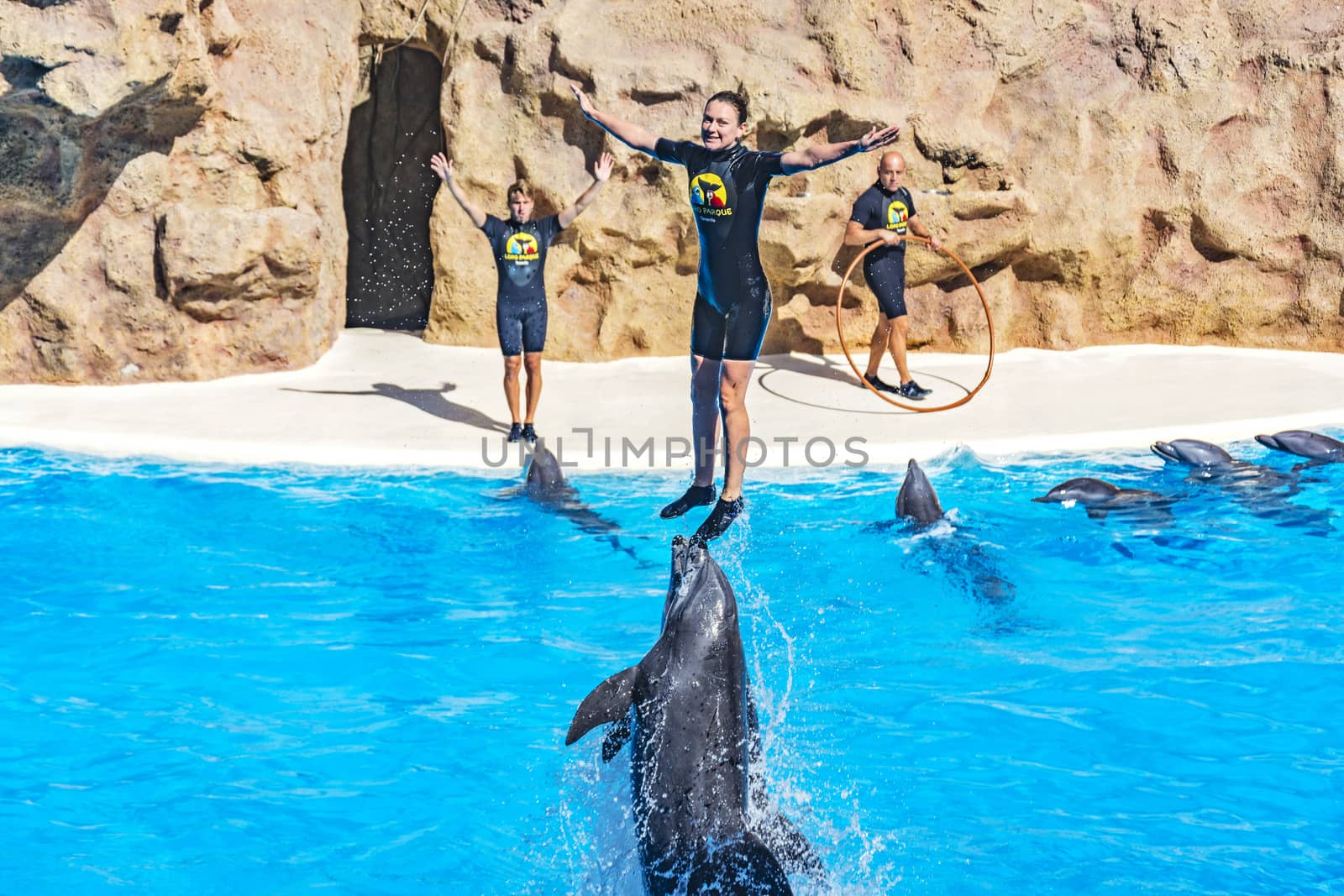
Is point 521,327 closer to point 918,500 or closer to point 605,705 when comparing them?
point 918,500

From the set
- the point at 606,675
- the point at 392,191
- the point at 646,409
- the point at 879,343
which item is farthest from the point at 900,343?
the point at 392,191

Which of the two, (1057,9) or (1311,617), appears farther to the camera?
(1057,9)

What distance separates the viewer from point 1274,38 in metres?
11.4

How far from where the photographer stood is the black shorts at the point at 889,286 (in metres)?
9.66

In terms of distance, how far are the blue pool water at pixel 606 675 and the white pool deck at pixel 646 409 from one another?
0.95ft

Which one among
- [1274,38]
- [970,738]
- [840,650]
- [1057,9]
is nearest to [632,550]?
[840,650]

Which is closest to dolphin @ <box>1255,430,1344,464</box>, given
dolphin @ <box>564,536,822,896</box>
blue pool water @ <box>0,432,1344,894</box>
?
blue pool water @ <box>0,432,1344,894</box>

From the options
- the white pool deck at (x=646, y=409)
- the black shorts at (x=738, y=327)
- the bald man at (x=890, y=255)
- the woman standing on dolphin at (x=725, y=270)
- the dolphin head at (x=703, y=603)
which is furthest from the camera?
the bald man at (x=890, y=255)

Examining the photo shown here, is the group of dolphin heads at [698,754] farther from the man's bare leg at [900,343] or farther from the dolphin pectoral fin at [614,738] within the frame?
the man's bare leg at [900,343]

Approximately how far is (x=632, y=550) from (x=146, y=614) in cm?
235

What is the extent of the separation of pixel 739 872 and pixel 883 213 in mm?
7197

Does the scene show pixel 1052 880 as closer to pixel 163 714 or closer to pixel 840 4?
pixel 163 714

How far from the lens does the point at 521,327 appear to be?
329 inches

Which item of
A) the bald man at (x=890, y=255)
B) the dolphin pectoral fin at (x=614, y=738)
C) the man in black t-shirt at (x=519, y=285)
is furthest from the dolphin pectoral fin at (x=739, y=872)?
the bald man at (x=890, y=255)
